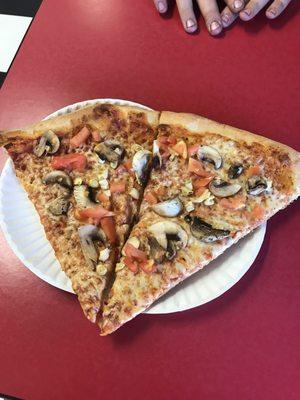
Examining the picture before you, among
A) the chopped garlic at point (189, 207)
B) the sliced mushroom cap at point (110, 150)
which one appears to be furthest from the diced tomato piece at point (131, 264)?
the sliced mushroom cap at point (110, 150)

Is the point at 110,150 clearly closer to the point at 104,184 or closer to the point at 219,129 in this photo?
the point at 104,184

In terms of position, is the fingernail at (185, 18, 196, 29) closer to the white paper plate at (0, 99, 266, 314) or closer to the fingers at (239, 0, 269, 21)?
the fingers at (239, 0, 269, 21)

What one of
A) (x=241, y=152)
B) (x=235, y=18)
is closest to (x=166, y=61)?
(x=235, y=18)

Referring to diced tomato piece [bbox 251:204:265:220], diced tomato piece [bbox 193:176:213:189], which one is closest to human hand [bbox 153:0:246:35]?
diced tomato piece [bbox 193:176:213:189]

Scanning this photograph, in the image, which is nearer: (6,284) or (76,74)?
(6,284)

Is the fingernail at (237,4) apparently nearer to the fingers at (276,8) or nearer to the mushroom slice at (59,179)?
the fingers at (276,8)

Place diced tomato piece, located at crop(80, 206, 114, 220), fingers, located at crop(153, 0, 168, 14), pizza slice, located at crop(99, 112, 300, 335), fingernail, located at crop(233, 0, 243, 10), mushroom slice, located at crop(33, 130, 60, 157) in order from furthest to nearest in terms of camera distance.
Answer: fingers, located at crop(153, 0, 168, 14) → fingernail, located at crop(233, 0, 243, 10) → mushroom slice, located at crop(33, 130, 60, 157) → diced tomato piece, located at crop(80, 206, 114, 220) → pizza slice, located at crop(99, 112, 300, 335)

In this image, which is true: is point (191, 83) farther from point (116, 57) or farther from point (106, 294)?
point (106, 294)
